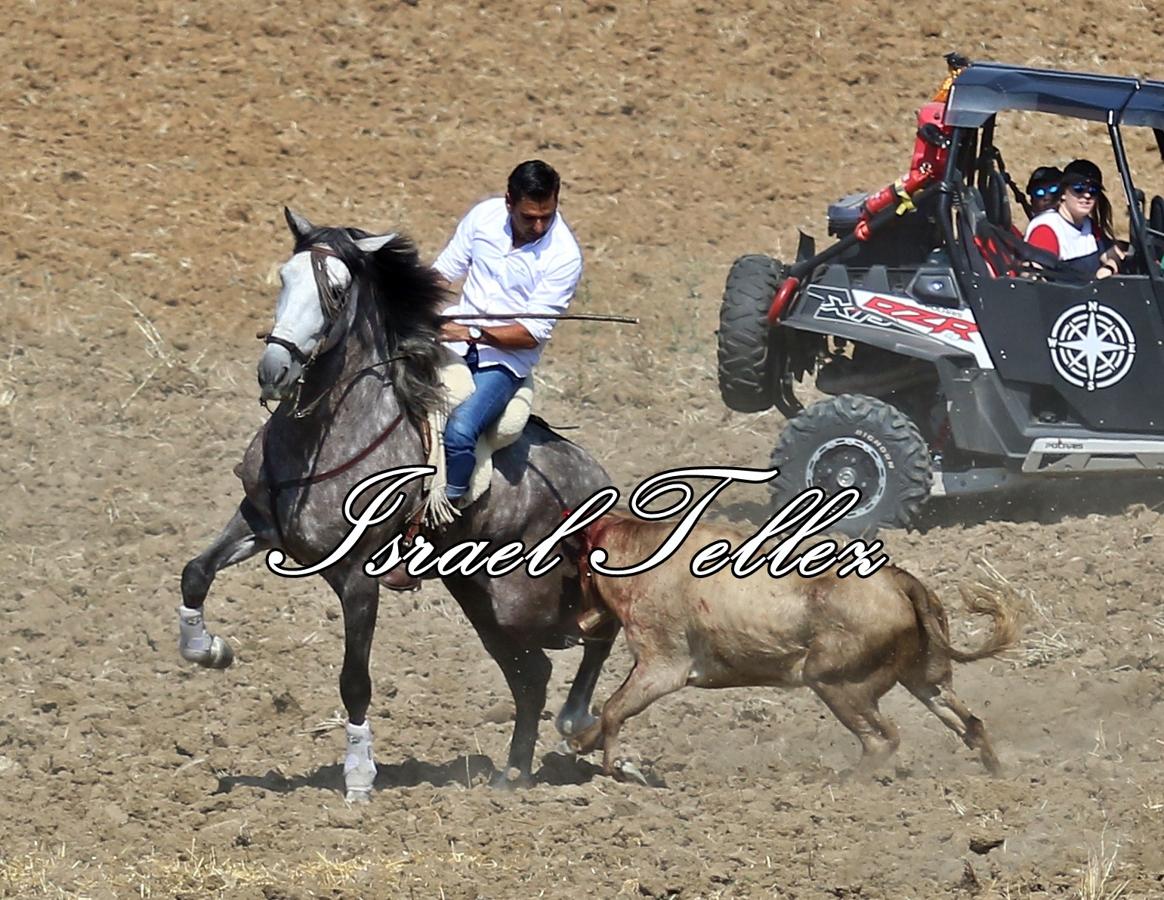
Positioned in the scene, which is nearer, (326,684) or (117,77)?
(326,684)

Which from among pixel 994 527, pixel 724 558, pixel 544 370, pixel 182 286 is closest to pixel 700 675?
pixel 724 558

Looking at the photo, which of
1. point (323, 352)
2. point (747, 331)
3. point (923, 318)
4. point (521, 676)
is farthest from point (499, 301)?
point (923, 318)

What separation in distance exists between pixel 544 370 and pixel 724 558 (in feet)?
22.6

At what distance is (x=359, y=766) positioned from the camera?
26.4 ft

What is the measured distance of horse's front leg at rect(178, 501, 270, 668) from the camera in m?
8.06

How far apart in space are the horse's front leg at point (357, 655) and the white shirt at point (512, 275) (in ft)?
3.44

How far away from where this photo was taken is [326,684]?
990 centimetres

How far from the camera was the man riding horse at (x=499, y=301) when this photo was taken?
8.25 meters

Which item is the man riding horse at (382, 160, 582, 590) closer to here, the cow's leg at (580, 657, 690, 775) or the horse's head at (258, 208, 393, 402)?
the horse's head at (258, 208, 393, 402)

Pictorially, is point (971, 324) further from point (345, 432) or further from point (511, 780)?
point (345, 432)

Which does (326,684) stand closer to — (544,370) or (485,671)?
(485,671)

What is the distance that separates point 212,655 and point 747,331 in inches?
194

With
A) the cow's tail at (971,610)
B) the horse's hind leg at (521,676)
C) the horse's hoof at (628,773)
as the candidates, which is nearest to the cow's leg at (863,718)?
the cow's tail at (971,610)

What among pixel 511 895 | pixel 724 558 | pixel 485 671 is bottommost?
pixel 485 671
